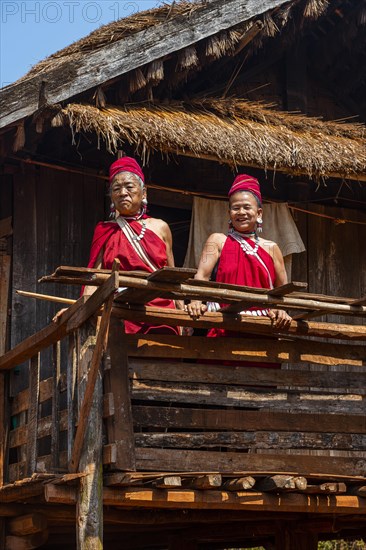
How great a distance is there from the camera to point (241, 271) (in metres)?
7.77

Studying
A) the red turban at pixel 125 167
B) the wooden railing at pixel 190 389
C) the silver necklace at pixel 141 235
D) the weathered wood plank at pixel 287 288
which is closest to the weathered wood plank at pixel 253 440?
the wooden railing at pixel 190 389

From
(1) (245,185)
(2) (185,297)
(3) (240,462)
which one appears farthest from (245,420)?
(1) (245,185)

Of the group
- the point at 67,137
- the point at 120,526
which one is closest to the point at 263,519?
the point at 120,526

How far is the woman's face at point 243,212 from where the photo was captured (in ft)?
26.1

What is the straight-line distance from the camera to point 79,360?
23.4 feet

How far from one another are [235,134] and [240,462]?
2.69 meters

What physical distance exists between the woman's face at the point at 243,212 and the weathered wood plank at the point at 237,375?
1019 millimetres

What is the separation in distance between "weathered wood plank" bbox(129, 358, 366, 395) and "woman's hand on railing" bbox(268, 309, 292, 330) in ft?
1.19

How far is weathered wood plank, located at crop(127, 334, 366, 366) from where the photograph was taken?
730 centimetres

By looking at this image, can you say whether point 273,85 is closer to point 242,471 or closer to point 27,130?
point 27,130

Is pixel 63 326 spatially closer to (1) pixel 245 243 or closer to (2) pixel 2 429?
(2) pixel 2 429

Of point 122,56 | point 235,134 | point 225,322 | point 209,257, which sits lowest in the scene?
point 225,322

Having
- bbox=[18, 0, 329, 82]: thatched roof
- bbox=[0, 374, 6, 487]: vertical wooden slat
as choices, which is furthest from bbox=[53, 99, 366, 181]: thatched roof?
bbox=[0, 374, 6, 487]: vertical wooden slat

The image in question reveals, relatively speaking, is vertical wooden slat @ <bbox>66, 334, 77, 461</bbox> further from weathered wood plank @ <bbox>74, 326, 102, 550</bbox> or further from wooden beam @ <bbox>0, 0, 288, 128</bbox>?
wooden beam @ <bbox>0, 0, 288, 128</bbox>
